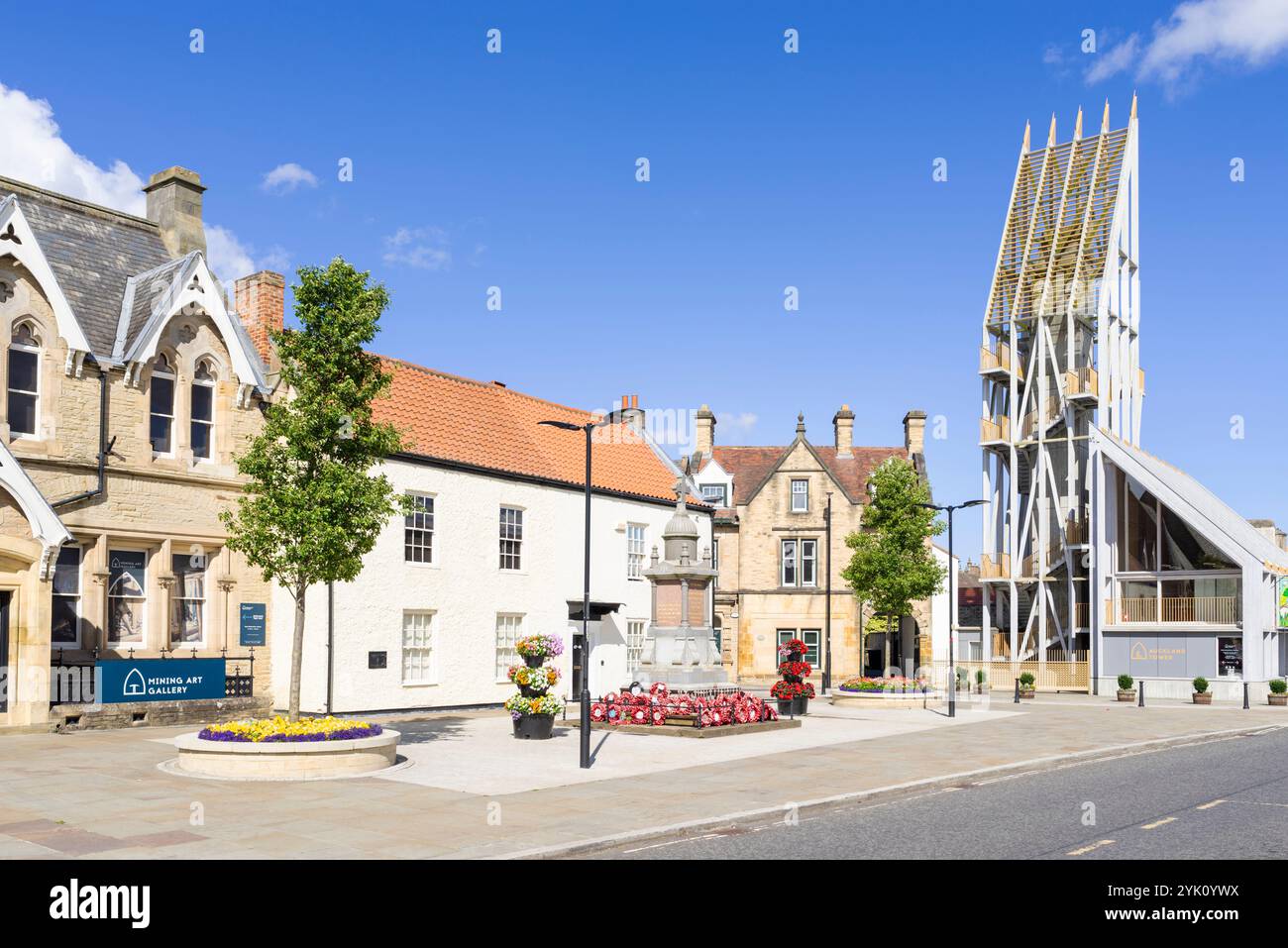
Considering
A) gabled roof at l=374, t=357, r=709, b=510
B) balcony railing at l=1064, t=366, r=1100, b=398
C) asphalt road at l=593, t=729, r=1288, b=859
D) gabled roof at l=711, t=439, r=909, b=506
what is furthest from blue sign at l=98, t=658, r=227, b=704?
balcony railing at l=1064, t=366, r=1100, b=398

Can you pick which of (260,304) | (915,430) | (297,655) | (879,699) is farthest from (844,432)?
(297,655)

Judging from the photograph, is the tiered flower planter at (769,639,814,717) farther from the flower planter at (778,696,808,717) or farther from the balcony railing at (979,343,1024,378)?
the balcony railing at (979,343,1024,378)

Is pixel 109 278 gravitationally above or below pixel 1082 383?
below

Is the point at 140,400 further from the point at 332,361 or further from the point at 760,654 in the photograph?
the point at 760,654

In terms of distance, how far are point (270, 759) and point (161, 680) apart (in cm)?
923

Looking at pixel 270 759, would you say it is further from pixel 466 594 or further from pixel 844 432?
pixel 844 432

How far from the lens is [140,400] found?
25594 mm

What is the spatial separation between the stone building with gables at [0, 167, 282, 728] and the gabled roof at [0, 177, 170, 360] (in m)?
0.03

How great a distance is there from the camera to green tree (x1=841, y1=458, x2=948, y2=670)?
43594 mm

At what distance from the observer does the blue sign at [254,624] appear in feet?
89.4

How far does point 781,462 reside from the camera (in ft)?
179

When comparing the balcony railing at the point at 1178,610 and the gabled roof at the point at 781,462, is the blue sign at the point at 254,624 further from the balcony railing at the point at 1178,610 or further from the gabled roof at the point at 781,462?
the balcony railing at the point at 1178,610
